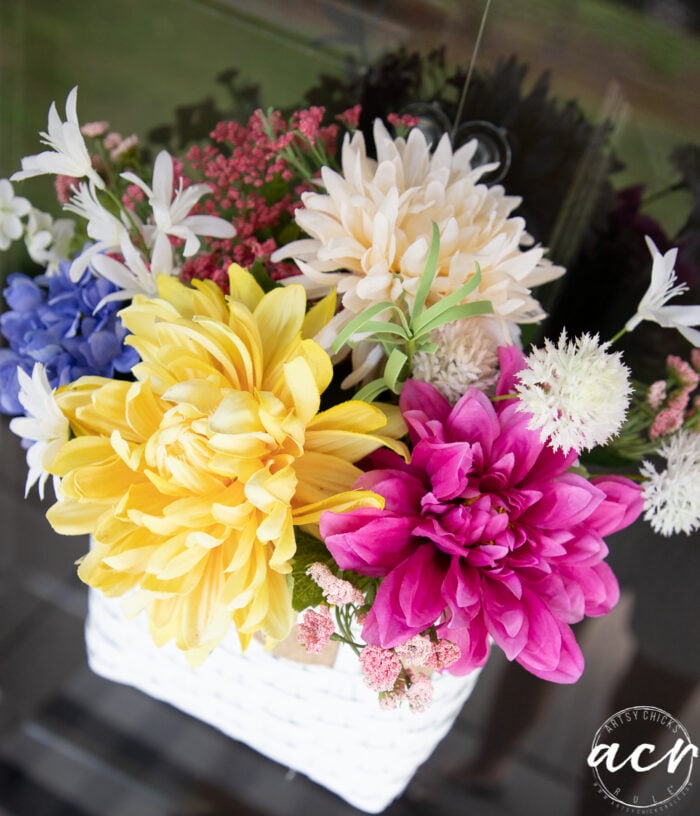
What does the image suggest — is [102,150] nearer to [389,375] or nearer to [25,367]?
[25,367]

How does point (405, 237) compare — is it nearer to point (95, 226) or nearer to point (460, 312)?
point (460, 312)

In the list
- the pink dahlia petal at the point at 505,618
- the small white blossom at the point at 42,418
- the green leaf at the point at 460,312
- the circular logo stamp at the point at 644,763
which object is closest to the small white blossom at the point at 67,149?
the small white blossom at the point at 42,418

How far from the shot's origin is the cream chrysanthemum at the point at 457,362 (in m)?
0.44

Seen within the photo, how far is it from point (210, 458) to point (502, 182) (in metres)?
0.38

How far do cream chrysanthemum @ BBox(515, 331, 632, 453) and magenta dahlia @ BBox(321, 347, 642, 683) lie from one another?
0.03m

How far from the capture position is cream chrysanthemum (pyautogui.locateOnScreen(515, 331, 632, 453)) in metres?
0.38

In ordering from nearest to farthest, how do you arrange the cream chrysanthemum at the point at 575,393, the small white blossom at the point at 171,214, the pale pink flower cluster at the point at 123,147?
the cream chrysanthemum at the point at 575,393, the small white blossom at the point at 171,214, the pale pink flower cluster at the point at 123,147

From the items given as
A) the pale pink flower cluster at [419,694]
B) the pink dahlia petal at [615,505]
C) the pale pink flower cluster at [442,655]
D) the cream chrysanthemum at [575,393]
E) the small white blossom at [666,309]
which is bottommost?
the pale pink flower cluster at [419,694]

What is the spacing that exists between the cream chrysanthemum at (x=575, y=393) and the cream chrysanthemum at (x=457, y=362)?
0.05 m

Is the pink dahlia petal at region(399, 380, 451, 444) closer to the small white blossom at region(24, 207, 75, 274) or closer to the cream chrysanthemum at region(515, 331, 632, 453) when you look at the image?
the cream chrysanthemum at region(515, 331, 632, 453)

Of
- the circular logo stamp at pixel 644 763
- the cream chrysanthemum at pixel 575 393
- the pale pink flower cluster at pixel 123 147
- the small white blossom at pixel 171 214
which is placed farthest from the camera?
the circular logo stamp at pixel 644 763

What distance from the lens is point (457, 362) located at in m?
0.44

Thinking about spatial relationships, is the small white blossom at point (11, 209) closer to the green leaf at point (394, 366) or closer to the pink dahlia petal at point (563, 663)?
the green leaf at point (394, 366)

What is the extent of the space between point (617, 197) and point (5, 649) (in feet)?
2.84
